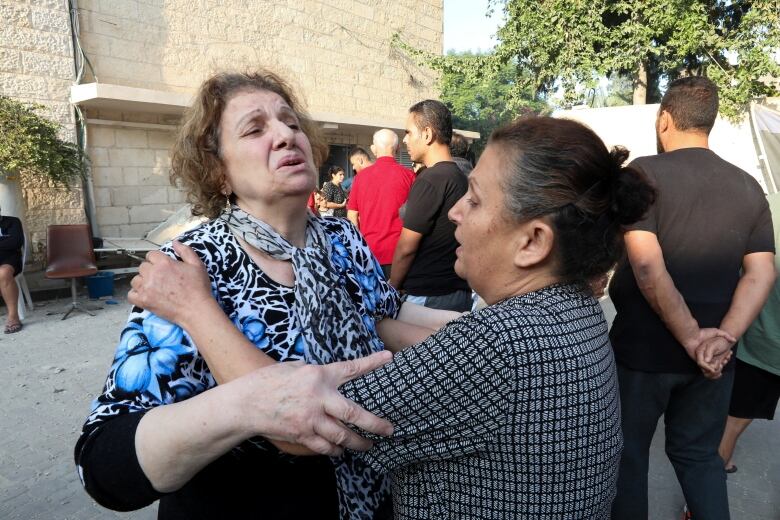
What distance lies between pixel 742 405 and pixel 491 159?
255 cm

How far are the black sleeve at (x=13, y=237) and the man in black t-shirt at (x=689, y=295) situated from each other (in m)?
6.75

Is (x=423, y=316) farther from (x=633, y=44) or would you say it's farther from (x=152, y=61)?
(x=633, y=44)

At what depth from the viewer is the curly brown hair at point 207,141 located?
5.03ft

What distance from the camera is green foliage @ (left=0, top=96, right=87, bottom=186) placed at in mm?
6441

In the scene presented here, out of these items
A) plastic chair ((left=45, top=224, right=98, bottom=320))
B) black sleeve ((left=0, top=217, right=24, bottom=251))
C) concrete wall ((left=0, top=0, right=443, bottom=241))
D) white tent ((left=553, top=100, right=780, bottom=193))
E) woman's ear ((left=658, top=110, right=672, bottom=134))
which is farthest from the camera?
concrete wall ((left=0, top=0, right=443, bottom=241))

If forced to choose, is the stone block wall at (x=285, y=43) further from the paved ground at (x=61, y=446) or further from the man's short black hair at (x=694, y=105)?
the man's short black hair at (x=694, y=105)

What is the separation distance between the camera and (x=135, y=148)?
8.52m

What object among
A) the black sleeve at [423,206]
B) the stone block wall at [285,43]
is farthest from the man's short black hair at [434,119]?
the stone block wall at [285,43]

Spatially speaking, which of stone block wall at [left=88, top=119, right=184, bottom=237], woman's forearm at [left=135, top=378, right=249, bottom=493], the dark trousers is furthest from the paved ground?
stone block wall at [left=88, top=119, right=184, bottom=237]

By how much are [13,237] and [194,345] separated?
6.42 m

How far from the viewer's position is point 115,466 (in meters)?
1.03

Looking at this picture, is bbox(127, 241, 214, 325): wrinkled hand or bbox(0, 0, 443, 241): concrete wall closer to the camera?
bbox(127, 241, 214, 325): wrinkled hand

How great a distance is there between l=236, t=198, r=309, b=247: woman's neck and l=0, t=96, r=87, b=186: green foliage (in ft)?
21.9

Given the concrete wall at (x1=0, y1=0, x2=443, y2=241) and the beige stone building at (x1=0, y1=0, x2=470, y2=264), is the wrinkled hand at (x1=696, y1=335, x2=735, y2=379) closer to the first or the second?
the concrete wall at (x1=0, y1=0, x2=443, y2=241)
